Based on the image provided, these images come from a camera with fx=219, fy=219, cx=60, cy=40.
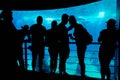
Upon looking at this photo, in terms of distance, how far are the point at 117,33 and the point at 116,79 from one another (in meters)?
1.00

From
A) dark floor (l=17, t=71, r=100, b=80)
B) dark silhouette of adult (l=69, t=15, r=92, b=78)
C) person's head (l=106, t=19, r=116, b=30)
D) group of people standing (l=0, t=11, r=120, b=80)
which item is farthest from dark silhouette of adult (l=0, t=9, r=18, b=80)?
person's head (l=106, t=19, r=116, b=30)

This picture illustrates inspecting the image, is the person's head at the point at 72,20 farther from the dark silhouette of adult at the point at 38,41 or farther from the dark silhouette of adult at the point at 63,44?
the dark silhouette of adult at the point at 38,41

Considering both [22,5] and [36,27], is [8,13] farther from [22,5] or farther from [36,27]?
[22,5]

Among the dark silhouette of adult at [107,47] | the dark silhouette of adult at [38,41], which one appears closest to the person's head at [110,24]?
the dark silhouette of adult at [107,47]

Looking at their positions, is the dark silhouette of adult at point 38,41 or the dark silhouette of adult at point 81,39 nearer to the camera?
the dark silhouette of adult at point 81,39

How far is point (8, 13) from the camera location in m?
2.83

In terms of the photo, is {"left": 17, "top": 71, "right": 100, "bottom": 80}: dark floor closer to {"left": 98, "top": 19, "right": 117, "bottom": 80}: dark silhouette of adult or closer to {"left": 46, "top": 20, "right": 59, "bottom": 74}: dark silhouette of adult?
{"left": 46, "top": 20, "right": 59, "bottom": 74}: dark silhouette of adult

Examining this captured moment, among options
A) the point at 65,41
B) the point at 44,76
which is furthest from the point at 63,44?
the point at 44,76

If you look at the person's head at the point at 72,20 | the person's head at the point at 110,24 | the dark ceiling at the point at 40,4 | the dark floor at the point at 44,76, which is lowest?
the dark floor at the point at 44,76

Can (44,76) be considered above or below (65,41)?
below

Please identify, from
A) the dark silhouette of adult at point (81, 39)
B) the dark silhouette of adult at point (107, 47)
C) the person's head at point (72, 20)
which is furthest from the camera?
the person's head at point (72, 20)

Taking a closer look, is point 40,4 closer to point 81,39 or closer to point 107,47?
point 81,39

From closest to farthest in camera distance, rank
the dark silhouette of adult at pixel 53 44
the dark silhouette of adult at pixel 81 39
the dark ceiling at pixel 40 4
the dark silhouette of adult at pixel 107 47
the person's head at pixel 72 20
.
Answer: the dark silhouette of adult at pixel 107 47
the dark silhouette of adult at pixel 81 39
the person's head at pixel 72 20
the dark silhouette of adult at pixel 53 44
the dark ceiling at pixel 40 4

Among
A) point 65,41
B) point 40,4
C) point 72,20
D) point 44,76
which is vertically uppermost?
point 40,4
